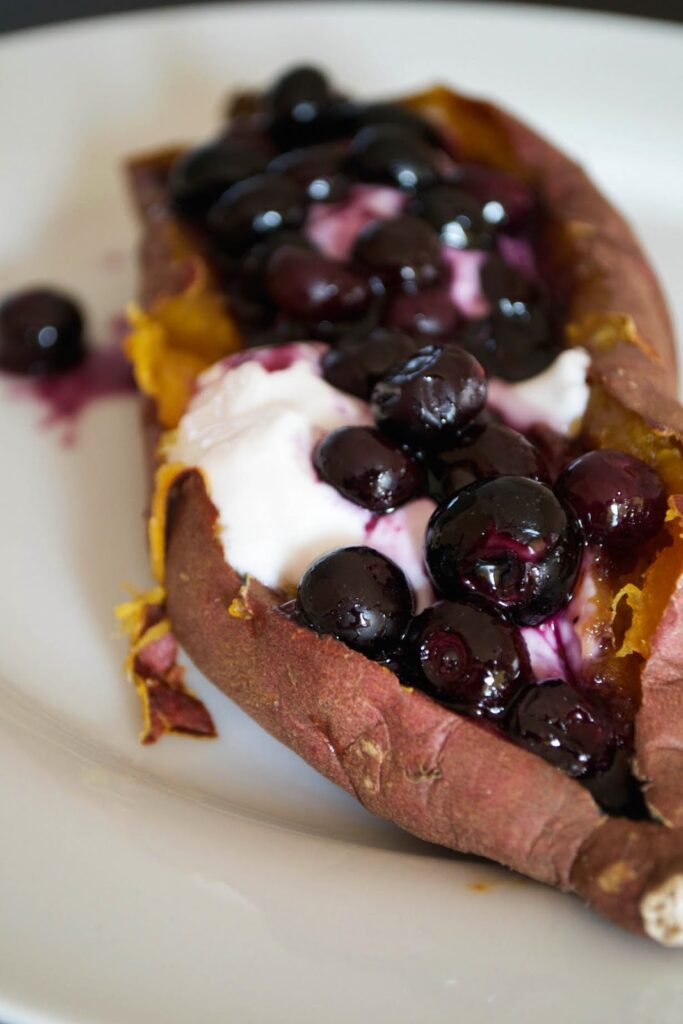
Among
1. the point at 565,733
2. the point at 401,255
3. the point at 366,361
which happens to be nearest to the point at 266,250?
the point at 401,255

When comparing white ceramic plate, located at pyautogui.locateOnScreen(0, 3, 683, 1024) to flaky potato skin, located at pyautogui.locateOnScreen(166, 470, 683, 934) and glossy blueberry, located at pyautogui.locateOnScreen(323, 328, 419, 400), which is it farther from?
glossy blueberry, located at pyautogui.locateOnScreen(323, 328, 419, 400)

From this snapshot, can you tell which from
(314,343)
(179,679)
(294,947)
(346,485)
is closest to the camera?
(294,947)

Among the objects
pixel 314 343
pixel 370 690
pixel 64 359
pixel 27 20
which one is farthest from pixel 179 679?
pixel 27 20

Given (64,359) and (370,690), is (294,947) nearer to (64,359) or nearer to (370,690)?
(370,690)

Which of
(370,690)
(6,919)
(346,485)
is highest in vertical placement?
(346,485)

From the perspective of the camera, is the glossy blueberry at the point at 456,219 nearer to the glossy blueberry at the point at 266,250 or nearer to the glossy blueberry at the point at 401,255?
the glossy blueberry at the point at 401,255

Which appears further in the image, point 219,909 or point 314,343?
point 314,343

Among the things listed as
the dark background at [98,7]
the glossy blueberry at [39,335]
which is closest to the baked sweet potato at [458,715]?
the glossy blueberry at [39,335]
